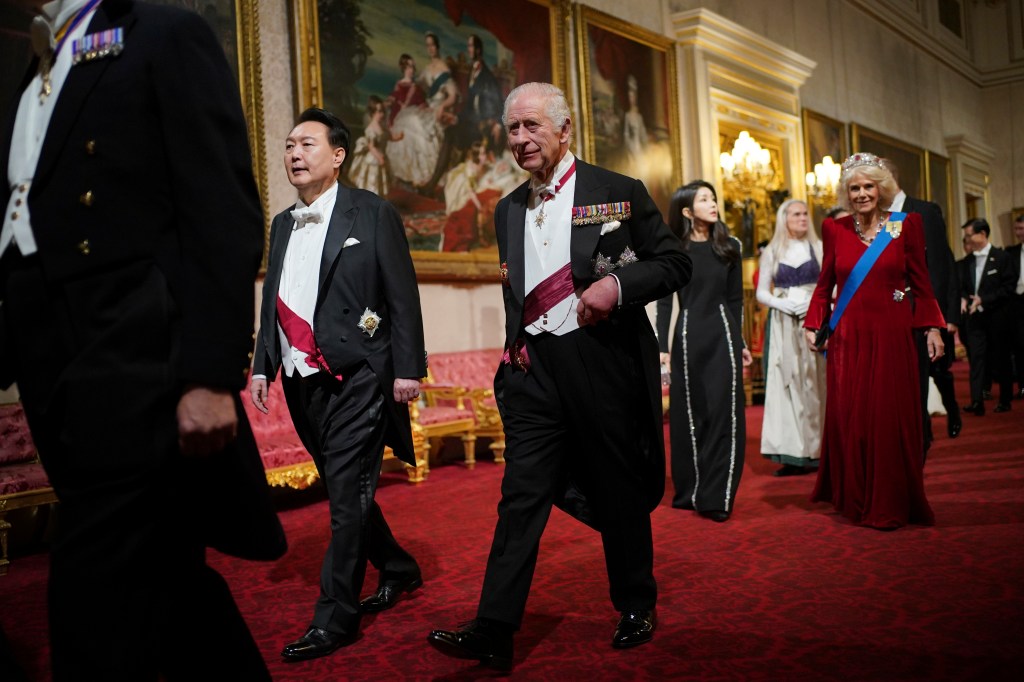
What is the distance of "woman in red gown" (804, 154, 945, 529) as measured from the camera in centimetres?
439

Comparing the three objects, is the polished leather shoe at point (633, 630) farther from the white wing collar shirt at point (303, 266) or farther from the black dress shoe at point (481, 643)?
the white wing collar shirt at point (303, 266)

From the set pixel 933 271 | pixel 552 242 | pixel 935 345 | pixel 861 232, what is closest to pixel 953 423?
pixel 933 271

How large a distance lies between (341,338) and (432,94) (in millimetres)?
4955

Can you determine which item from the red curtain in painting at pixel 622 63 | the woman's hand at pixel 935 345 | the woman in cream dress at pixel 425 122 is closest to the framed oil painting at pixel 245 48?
the woman in cream dress at pixel 425 122

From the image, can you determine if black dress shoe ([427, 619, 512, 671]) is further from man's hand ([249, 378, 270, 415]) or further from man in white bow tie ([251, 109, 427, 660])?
man's hand ([249, 378, 270, 415])

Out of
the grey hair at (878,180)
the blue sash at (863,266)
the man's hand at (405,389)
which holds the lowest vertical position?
the man's hand at (405,389)

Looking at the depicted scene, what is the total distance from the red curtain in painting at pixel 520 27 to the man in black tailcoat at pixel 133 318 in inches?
265

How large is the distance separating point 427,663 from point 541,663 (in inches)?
14.1

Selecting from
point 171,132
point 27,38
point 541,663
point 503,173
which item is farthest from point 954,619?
point 503,173

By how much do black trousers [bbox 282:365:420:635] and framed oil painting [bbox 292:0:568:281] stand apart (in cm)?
392

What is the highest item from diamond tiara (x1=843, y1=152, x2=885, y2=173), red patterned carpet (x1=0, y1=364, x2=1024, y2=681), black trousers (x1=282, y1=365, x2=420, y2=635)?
diamond tiara (x1=843, y1=152, x2=885, y2=173)

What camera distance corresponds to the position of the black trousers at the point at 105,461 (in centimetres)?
145

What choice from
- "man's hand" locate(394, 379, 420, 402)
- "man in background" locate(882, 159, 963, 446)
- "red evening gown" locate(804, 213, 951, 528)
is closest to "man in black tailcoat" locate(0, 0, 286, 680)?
"man's hand" locate(394, 379, 420, 402)

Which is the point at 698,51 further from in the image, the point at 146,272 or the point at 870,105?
the point at 146,272
